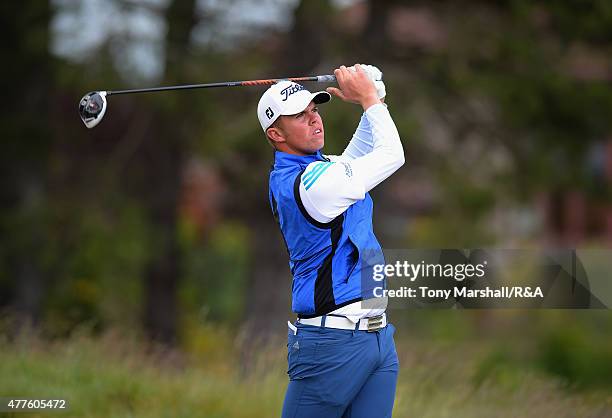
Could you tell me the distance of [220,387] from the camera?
716 centimetres

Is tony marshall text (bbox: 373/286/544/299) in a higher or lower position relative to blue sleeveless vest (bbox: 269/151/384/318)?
lower

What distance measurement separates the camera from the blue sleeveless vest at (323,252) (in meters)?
4.34

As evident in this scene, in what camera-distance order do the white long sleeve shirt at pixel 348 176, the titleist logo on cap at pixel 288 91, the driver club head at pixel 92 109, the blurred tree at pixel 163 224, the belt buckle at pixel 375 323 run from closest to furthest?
the white long sleeve shirt at pixel 348 176 < the belt buckle at pixel 375 323 < the titleist logo on cap at pixel 288 91 < the driver club head at pixel 92 109 < the blurred tree at pixel 163 224

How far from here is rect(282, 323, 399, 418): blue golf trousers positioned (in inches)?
173

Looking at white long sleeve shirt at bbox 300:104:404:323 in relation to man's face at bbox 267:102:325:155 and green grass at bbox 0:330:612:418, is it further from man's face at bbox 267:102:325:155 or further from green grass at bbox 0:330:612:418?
green grass at bbox 0:330:612:418

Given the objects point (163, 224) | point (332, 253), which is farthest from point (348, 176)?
point (163, 224)

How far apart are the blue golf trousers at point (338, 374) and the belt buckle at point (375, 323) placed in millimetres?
20

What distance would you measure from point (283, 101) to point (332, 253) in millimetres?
741

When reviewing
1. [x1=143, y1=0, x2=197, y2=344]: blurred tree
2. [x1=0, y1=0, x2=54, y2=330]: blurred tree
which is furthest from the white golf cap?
[x1=0, y1=0, x2=54, y2=330]: blurred tree

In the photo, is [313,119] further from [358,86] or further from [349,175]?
[349,175]

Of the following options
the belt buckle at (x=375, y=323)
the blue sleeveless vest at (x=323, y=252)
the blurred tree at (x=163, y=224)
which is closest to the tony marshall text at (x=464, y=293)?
the belt buckle at (x=375, y=323)

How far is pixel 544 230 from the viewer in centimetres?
3127

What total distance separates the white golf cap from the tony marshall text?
153 centimetres

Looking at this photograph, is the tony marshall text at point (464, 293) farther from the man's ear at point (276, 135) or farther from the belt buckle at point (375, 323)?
Answer: the man's ear at point (276, 135)
